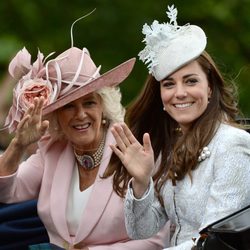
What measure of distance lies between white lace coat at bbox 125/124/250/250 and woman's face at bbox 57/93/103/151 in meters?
0.62

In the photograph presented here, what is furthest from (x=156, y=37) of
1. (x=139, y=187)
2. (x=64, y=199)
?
(x=64, y=199)

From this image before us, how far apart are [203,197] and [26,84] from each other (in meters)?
1.06

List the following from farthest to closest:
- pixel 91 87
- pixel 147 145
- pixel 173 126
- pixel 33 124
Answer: pixel 91 87
pixel 33 124
pixel 173 126
pixel 147 145

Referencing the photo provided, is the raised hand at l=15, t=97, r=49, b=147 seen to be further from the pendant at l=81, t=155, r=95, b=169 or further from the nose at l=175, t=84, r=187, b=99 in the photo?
the nose at l=175, t=84, r=187, b=99

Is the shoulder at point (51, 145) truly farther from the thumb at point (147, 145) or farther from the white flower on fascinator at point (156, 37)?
the thumb at point (147, 145)

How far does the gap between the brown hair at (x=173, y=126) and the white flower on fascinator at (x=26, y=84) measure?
17.2 inches

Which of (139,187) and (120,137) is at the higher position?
(120,137)

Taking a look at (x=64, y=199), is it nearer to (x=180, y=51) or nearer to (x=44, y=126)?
(x=44, y=126)

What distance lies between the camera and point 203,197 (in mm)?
4219

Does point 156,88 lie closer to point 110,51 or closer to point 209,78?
point 209,78

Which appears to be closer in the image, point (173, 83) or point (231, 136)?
point (231, 136)

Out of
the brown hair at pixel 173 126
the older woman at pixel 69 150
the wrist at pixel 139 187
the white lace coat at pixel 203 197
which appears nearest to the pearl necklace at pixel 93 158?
the older woman at pixel 69 150

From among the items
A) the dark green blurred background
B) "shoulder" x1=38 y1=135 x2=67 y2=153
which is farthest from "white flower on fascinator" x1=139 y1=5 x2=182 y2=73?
"shoulder" x1=38 y1=135 x2=67 y2=153

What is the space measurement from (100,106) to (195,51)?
81 cm
